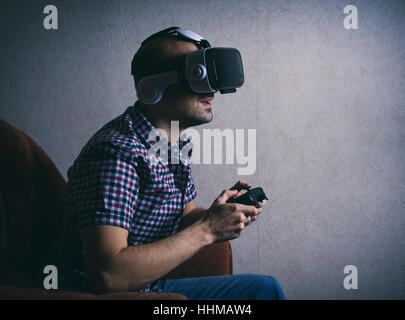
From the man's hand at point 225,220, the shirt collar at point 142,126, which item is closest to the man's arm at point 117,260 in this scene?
the man's hand at point 225,220

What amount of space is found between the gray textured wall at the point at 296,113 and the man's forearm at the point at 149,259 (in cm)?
87

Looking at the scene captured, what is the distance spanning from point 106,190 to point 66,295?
227 millimetres

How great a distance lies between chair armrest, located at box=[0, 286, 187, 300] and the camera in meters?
0.62

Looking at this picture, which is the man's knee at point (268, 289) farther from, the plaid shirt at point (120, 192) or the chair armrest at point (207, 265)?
the plaid shirt at point (120, 192)

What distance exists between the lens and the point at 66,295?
652 millimetres

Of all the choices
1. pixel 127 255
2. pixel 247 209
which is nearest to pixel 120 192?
pixel 127 255

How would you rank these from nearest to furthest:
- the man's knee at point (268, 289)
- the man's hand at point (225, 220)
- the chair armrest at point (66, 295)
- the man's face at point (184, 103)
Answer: the chair armrest at point (66, 295) < the man's hand at point (225, 220) < the man's face at point (184, 103) < the man's knee at point (268, 289)

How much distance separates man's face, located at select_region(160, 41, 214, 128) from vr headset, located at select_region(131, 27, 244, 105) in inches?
0.9

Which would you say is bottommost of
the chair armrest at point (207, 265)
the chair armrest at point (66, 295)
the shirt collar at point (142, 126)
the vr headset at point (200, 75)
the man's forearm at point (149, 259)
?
the chair armrest at point (207, 265)

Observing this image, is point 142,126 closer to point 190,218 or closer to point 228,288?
point 190,218

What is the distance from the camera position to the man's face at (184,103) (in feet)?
3.08

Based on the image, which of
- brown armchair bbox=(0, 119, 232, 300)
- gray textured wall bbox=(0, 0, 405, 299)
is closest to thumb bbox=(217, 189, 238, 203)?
A: brown armchair bbox=(0, 119, 232, 300)

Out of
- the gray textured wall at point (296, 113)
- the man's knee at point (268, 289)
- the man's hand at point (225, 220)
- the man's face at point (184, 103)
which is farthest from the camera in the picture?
the gray textured wall at point (296, 113)
